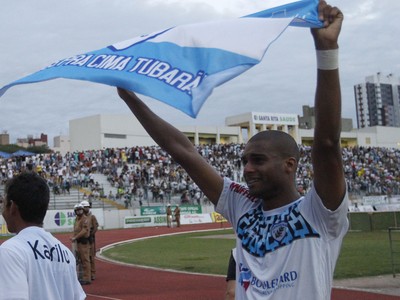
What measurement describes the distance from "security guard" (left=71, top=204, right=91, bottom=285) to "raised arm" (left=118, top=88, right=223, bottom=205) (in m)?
10.9

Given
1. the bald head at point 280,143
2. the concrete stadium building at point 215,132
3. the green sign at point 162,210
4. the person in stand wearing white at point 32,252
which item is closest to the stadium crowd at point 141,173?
the green sign at point 162,210

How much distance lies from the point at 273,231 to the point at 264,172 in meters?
0.30

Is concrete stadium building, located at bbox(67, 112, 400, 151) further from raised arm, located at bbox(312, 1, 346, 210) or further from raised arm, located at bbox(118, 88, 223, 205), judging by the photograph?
raised arm, located at bbox(312, 1, 346, 210)

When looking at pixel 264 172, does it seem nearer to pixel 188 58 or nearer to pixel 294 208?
pixel 294 208

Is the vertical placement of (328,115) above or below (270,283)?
above

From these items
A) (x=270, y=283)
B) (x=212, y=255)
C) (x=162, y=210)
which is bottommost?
(x=212, y=255)

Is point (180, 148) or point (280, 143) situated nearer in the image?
point (280, 143)

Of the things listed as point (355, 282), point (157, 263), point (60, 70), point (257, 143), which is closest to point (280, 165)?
point (257, 143)

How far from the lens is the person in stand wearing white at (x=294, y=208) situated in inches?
97.7

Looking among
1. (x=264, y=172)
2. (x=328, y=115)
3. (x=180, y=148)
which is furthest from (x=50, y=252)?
(x=328, y=115)

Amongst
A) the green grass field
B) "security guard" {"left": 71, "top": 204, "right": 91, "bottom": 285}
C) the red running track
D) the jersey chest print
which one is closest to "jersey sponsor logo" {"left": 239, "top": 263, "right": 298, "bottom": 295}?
the jersey chest print

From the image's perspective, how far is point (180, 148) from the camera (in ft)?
10.7

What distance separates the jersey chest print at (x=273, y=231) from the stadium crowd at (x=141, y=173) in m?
37.0

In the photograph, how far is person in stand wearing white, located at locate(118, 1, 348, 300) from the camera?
2.48 m
